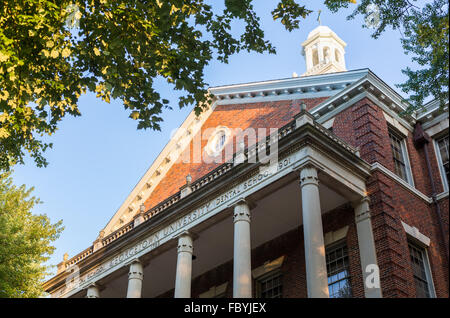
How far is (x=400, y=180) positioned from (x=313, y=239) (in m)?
5.73

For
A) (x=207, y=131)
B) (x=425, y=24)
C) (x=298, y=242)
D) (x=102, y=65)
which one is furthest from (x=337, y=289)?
(x=207, y=131)

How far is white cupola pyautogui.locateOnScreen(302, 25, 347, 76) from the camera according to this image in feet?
159

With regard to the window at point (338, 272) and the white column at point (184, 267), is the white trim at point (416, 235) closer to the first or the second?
the window at point (338, 272)

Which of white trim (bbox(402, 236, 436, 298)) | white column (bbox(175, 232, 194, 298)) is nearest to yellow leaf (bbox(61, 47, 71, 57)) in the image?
white column (bbox(175, 232, 194, 298))

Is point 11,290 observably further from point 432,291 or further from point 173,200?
point 432,291

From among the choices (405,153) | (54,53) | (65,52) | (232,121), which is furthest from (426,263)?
(54,53)

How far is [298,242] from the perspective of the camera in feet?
67.4

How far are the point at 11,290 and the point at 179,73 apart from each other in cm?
1660

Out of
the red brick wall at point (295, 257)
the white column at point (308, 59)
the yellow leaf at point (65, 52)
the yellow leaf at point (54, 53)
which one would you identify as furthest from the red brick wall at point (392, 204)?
the white column at point (308, 59)

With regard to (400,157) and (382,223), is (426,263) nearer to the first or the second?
(382,223)

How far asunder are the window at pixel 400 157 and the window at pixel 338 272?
3890 mm

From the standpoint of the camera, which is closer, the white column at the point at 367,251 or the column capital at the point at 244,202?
the white column at the point at 367,251

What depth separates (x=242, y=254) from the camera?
57.1 ft

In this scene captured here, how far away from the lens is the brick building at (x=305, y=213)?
690 inches
